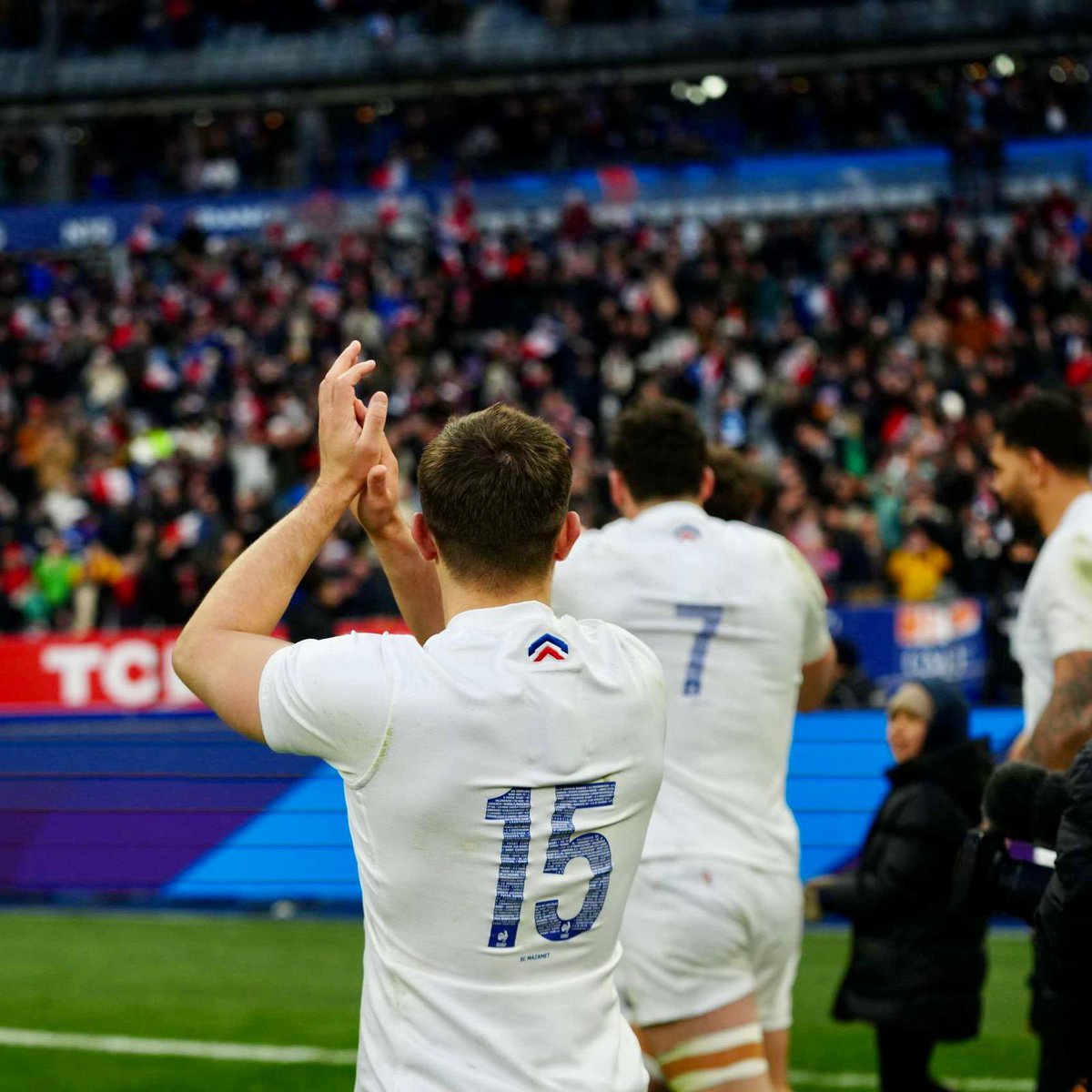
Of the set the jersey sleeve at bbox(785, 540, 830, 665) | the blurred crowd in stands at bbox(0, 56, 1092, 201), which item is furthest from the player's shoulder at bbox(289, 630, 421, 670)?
the blurred crowd in stands at bbox(0, 56, 1092, 201)

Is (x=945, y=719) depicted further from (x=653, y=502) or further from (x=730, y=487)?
(x=653, y=502)

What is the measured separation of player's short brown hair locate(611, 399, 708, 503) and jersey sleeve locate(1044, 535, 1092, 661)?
3.22 feet

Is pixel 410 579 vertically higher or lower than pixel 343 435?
lower

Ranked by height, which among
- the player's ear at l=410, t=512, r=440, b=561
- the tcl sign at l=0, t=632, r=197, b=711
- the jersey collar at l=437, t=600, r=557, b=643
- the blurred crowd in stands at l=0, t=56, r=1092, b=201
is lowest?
the tcl sign at l=0, t=632, r=197, b=711

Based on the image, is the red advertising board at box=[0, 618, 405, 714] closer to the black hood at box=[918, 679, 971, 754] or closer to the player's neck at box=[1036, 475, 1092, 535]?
the black hood at box=[918, 679, 971, 754]

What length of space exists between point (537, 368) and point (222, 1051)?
16484mm

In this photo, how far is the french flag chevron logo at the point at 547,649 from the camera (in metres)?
2.71

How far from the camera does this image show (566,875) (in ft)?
8.87

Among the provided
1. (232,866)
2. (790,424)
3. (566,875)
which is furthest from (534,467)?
(790,424)

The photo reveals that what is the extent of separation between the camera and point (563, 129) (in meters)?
31.2

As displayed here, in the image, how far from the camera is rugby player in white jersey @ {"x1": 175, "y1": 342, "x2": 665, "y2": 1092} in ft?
8.66

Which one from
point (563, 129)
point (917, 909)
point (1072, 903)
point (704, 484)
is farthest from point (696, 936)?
point (563, 129)

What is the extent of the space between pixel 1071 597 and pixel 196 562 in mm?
14454

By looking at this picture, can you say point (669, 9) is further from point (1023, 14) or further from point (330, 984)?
point (330, 984)
